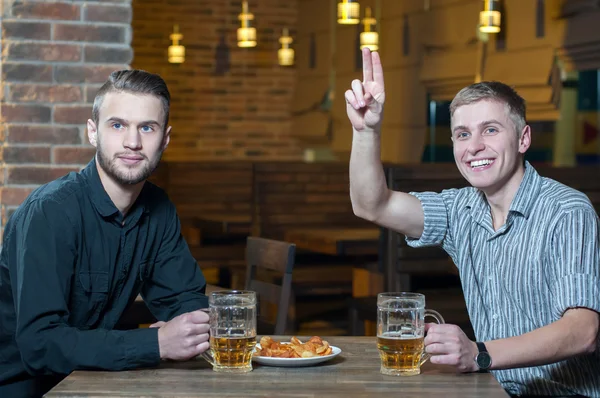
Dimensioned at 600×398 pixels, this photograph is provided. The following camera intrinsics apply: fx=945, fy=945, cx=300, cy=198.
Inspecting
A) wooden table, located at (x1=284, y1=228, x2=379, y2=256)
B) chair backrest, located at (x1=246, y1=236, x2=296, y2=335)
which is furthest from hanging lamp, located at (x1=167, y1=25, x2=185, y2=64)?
chair backrest, located at (x1=246, y1=236, x2=296, y2=335)

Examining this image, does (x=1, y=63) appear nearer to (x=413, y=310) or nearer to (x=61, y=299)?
(x=61, y=299)

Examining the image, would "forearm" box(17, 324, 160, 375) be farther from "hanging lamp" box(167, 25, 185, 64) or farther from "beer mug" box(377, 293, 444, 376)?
"hanging lamp" box(167, 25, 185, 64)

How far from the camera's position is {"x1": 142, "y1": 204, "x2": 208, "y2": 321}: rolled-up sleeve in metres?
2.32

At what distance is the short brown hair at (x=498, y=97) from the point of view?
225cm

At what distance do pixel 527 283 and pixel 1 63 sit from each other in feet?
6.60

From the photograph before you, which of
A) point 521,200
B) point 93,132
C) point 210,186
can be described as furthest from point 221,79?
point 521,200

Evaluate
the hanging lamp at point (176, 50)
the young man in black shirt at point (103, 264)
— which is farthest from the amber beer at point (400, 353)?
the hanging lamp at point (176, 50)

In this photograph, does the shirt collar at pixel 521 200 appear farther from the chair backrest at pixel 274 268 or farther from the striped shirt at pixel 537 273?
the chair backrest at pixel 274 268

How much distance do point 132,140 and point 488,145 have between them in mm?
834

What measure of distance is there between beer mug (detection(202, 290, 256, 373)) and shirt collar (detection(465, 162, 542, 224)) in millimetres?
710

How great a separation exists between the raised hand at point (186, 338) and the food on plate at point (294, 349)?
0.14 m

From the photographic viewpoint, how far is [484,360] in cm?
189

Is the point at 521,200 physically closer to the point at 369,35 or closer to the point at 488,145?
the point at 488,145

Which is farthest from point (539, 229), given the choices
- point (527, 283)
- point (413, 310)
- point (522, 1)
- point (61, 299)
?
point (522, 1)
